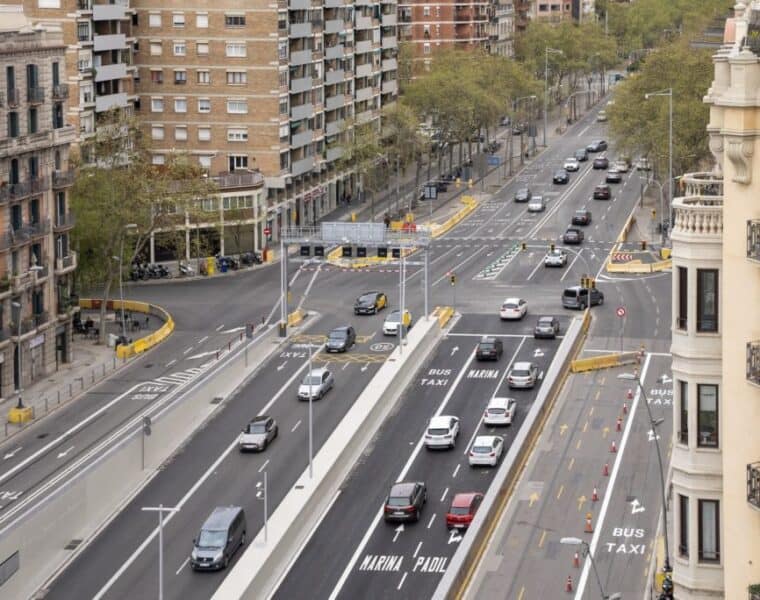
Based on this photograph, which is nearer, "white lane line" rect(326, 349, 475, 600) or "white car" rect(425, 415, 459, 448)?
"white lane line" rect(326, 349, 475, 600)

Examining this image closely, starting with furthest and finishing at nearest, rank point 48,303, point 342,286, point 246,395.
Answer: point 342,286
point 48,303
point 246,395

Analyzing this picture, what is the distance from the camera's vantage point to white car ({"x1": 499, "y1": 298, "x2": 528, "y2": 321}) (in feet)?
A: 398

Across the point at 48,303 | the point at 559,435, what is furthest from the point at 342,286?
the point at 559,435

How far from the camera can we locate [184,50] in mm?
160250

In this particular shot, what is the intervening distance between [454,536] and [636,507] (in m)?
8.89

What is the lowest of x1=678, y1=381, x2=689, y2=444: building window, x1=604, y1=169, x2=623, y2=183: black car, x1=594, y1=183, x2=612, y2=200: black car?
x1=594, y1=183, x2=612, y2=200: black car

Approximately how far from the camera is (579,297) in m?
126

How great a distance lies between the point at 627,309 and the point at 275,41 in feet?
163

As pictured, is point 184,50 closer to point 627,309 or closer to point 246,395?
point 627,309

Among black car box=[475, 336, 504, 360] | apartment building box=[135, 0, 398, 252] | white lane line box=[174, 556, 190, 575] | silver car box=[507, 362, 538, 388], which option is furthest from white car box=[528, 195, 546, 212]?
white lane line box=[174, 556, 190, 575]

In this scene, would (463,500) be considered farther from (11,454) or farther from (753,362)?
(753,362)

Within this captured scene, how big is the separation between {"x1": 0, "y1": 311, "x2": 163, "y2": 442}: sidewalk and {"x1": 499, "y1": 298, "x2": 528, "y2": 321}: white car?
77.9ft

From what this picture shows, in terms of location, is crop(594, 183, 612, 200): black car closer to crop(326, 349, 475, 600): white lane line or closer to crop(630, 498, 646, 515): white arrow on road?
crop(326, 349, 475, 600): white lane line

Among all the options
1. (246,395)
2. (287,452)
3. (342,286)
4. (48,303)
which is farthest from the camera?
(342,286)
